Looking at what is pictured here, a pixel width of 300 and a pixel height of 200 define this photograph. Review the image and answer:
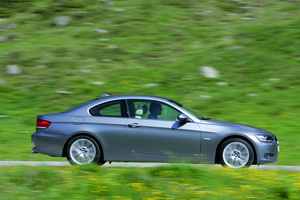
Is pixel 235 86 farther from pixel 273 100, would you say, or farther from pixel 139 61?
pixel 139 61

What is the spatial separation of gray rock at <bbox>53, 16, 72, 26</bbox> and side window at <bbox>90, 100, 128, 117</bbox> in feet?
51.5

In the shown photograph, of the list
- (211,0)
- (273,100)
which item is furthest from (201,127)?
(211,0)

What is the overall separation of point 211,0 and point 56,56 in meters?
9.48

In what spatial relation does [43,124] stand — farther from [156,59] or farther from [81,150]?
[156,59]

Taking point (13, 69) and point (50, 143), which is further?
point (13, 69)

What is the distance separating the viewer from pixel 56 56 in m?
19.4

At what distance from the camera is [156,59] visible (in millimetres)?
18906

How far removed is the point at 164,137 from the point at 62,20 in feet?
55.0

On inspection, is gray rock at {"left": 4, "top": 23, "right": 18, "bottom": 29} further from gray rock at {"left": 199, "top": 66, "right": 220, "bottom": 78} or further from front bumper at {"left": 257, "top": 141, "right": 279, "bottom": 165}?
front bumper at {"left": 257, "top": 141, "right": 279, "bottom": 165}

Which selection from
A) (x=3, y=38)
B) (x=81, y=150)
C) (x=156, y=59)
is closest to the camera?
(x=81, y=150)

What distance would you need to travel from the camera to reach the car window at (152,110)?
8.42 m

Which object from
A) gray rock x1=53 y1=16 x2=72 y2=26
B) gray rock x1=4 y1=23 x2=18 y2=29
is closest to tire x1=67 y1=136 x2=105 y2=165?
gray rock x1=53 y1=16 x2=72 y2=26

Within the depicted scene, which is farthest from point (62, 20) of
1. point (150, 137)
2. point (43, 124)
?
point (150, 137)

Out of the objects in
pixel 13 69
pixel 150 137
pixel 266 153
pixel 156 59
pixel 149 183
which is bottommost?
pixel 149 183
